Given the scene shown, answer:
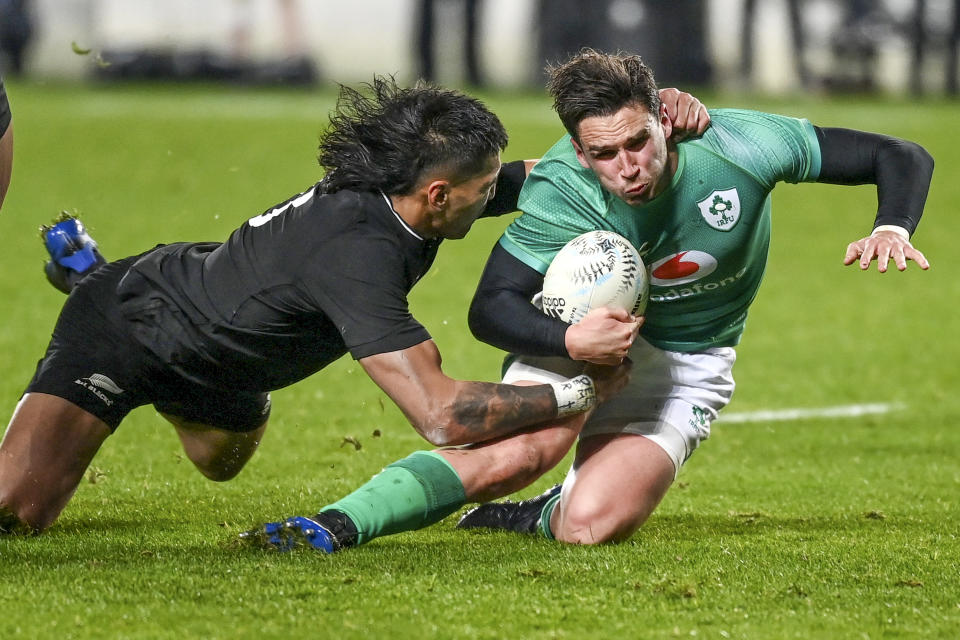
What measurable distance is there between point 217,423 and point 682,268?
1805mm

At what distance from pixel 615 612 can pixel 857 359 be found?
5.99m

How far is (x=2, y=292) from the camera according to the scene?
10859 mm

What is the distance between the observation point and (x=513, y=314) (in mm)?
4797

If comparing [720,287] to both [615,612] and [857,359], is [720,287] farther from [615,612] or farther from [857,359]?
[857,359]

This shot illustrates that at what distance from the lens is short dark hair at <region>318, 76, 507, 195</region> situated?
460 centimetres

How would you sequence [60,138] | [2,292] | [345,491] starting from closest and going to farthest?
1. [345,491]
2. [2,292]
3. [60,138]

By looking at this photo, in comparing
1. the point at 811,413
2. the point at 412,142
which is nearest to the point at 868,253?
the point at 412,142

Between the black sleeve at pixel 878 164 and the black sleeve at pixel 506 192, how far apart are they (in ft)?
3.51

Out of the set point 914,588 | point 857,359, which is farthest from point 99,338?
point 857,359

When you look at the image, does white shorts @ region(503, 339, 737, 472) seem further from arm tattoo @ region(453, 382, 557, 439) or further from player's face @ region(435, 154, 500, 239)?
player's face @ region(435, 154, 500, 239)

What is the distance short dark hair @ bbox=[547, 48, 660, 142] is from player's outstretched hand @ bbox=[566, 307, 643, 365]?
646mm

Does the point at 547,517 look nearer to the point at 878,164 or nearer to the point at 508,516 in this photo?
the point at 508,516

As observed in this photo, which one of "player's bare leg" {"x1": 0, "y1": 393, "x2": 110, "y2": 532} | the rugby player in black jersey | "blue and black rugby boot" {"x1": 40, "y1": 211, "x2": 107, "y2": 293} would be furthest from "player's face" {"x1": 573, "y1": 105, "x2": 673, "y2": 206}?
"blue and black rugby boot" {"x1": 40, "y1": 211, "x2": 107, "y2": 293}

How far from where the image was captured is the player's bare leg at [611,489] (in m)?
4.93
